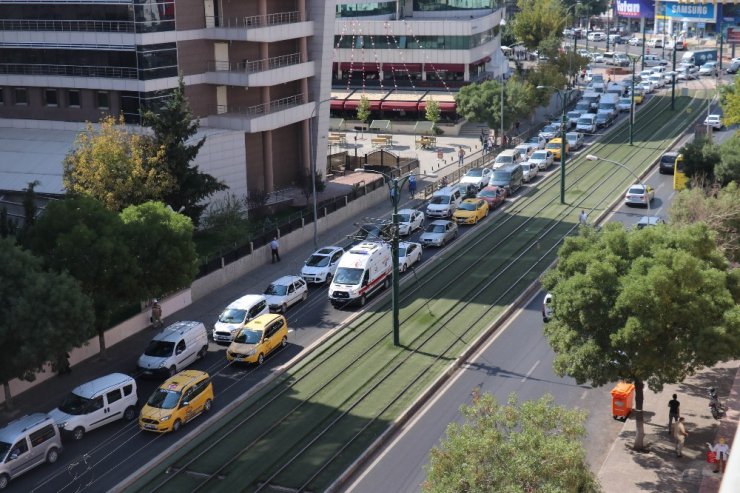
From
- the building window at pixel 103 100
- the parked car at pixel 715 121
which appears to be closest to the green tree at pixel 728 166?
the parked car at pixel 715 121

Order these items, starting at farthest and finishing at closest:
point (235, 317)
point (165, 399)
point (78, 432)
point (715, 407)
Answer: point (235, 317), point (165, 399), point (78, 432), point (715, 407)

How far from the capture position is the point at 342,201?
64938 mm

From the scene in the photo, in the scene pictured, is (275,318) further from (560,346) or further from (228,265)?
(560,346)

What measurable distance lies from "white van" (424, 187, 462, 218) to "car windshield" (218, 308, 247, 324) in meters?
22.2

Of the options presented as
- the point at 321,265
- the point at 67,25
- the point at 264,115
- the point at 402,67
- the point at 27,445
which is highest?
the point at 67,25

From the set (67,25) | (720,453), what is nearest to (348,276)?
(720,453)

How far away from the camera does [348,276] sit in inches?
1914

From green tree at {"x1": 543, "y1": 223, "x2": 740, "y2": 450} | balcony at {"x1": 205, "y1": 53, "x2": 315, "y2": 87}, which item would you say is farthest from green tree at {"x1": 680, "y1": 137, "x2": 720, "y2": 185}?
balcony at {"x1": 205, "y1": 53, "x2": 315, "y2": 87}

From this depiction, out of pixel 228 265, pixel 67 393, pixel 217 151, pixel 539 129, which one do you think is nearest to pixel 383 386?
pixel 67 393

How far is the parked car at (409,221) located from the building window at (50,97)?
2411 cm

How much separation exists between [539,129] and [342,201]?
32794 mm

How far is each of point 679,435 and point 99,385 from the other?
21096 mm

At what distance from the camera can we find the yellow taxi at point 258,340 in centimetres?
4153

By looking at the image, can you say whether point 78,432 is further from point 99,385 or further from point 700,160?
point 700,160
